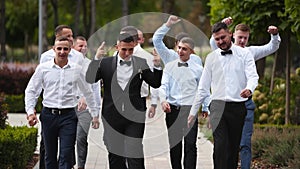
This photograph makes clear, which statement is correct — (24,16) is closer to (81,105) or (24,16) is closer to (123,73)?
(81,105)

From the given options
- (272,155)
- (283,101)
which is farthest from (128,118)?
(283,101)

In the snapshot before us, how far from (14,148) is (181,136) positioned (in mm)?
2232

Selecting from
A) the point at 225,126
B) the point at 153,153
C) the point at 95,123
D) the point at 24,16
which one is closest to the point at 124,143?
the point at 95,123

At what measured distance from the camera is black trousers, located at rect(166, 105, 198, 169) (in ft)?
32.5

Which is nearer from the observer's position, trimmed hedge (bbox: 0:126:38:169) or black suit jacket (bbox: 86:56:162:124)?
black suit jacket (bbox: 86:56:162:124)

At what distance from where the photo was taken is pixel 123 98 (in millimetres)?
8867

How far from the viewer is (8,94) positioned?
23.8m

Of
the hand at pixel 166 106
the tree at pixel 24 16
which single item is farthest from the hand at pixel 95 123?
the tree at pixel 24 16

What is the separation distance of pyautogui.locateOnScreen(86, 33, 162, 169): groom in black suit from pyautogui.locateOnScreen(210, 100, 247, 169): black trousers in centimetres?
81

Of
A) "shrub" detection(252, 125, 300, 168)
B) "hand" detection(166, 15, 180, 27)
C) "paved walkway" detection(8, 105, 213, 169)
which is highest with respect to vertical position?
"hand" detection(166, 15, 180, 27)

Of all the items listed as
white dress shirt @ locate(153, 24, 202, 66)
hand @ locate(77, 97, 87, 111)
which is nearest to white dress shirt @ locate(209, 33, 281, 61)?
white dress shirt @ locate(153, 24, 202, 66)

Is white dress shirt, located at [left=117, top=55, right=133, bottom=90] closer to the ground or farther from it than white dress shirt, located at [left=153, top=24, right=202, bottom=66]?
closer to the ground

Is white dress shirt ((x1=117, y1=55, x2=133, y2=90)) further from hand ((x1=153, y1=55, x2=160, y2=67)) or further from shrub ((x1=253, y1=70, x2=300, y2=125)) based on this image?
shrub ((x1=253, y1=70, x2=300, y2=125))

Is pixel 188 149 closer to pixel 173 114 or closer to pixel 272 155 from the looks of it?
pixel 173 114
